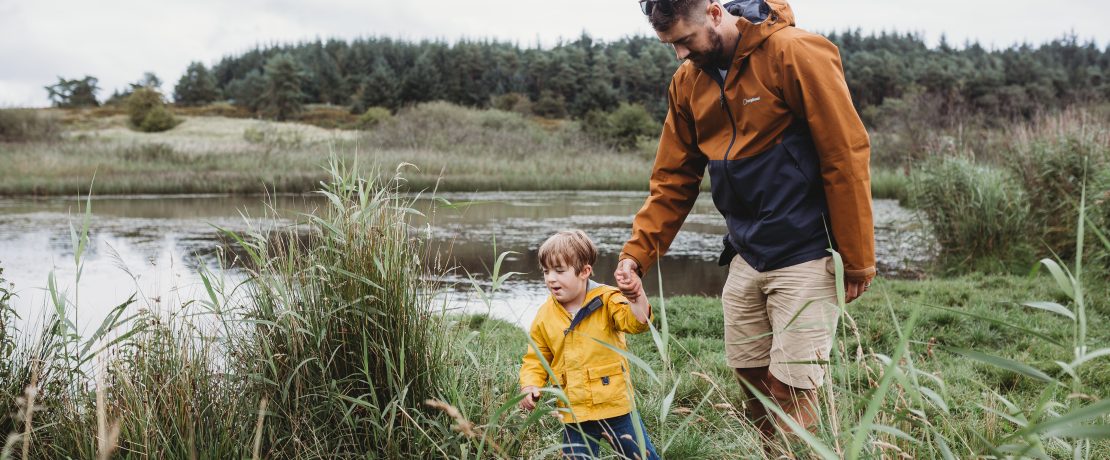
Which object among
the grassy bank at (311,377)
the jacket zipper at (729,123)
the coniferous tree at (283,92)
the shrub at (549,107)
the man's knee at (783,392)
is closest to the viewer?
the grassy bank at (311,377)

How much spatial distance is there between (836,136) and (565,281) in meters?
1.02

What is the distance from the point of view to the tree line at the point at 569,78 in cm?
5172

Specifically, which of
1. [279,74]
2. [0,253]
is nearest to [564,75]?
[279,74]

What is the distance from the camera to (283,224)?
3.68m

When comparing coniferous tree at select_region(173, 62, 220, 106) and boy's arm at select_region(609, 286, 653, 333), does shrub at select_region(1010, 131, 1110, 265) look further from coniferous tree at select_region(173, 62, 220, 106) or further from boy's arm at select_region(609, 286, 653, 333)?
coniferous tree at select_region(173, 62, 220, 106)

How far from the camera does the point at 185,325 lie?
261cm

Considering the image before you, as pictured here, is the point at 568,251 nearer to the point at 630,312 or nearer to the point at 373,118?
the point at 630,312

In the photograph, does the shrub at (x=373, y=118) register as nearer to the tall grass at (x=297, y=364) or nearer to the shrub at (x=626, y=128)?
the shrub at (x=626, y=128)

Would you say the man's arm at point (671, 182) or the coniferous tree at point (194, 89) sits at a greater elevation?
the coniferous tree at point (194, 89)

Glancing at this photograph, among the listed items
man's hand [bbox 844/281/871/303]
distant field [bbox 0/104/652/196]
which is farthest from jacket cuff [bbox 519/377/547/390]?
distant field [bbox 0/104/652/196]

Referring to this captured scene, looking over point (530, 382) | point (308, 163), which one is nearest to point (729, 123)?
point (530, 382)

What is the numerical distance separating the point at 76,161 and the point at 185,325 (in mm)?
23805

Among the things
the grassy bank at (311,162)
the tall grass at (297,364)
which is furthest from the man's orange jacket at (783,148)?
the grassy bank at (311,162)

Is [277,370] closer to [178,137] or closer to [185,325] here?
[185,325]
